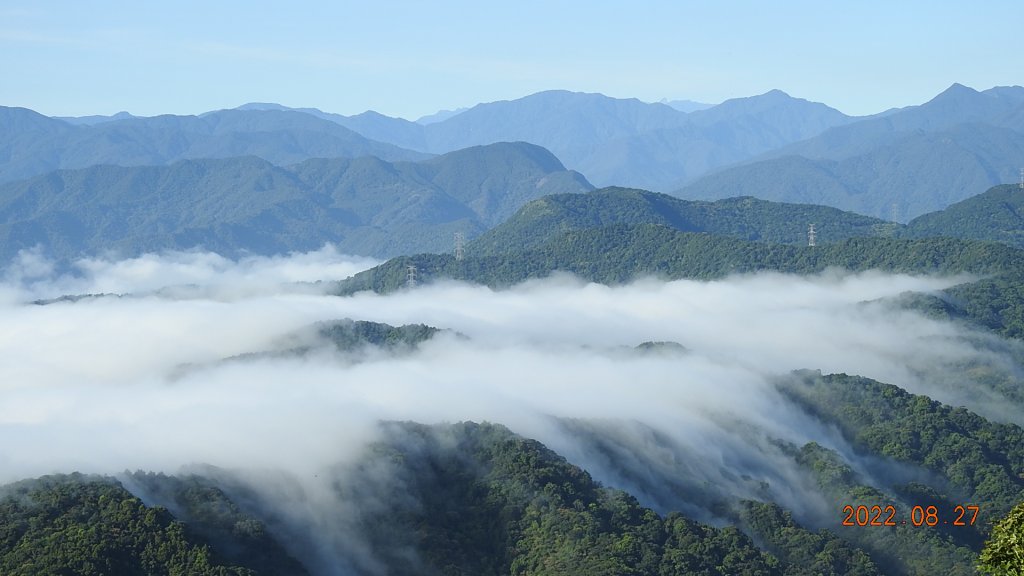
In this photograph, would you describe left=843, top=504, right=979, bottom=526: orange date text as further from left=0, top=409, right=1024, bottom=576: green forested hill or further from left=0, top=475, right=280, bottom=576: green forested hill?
left=0, top=475, right=280, bottom=576: green forested hill

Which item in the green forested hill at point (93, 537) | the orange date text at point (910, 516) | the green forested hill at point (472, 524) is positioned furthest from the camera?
the orange date text at point (910, 516)

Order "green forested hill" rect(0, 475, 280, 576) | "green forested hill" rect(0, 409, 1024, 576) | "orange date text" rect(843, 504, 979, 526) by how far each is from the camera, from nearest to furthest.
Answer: "green forested hill" rect(0, 475, 280, 576)
"green forested hill" rect(0, 409, 1024, 576)
"orange date text" rect(843, 504, 979, 526)

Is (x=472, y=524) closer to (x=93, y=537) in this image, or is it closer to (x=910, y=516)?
(x=93, y=537)

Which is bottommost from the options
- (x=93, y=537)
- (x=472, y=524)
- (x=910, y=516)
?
(x=910, y=516)

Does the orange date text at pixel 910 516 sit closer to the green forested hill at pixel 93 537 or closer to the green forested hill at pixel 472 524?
the green forested hill at pixel 472 524

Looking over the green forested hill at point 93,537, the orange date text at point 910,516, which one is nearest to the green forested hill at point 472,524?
the green forested hill at point 93,537

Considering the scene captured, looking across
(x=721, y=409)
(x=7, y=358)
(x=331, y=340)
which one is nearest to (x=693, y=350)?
(x=721, y=409)

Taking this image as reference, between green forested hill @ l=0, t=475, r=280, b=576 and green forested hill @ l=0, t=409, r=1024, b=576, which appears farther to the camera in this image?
green forested hill @ l=0, t=409, r=1024, b=576

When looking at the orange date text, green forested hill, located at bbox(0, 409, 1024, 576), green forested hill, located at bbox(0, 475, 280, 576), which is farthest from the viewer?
the orange date text


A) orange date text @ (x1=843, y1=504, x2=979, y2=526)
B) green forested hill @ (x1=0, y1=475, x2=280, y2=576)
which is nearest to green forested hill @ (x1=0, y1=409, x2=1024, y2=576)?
green forested hill @ (x1=0, y1=475, x2=280, y2=576)

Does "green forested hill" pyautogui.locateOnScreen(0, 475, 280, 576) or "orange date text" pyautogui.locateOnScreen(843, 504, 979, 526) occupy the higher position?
"green forested hill" pyautogui.locateOnScreen(0, 475, 280, 576)

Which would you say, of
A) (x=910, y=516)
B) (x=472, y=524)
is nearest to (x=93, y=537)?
A: (x=472, y=524)
